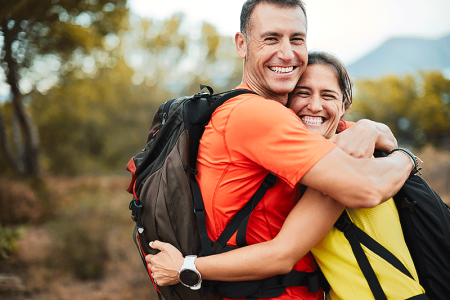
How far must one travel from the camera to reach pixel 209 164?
1393mm

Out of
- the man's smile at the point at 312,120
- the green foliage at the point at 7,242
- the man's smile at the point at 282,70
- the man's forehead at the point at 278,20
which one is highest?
the man's forehead at the point at 278,20

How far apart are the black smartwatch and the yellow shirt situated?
0.56 meters

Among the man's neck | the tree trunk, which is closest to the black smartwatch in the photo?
the man's neck

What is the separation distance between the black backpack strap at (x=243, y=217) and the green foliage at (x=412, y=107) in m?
8.86

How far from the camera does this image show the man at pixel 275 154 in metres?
1.16

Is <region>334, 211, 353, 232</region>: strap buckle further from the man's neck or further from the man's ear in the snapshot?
the man's ear

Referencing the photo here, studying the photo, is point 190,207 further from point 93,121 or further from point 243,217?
point 93,121

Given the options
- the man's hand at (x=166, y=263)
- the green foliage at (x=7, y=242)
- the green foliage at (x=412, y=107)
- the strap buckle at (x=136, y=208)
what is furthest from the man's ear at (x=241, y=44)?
the green foliage at (x=412, y=107)

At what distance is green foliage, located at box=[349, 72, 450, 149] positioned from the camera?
10161 mm

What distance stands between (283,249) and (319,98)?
931 mm

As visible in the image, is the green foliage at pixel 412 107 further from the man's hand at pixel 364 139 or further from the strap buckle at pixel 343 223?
the strap buckle at pixel 343 223

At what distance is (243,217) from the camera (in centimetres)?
137

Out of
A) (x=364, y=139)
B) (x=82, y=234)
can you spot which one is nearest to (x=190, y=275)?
(x=364, y=139)

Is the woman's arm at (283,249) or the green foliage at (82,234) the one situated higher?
the woman's arm at (283,249)
